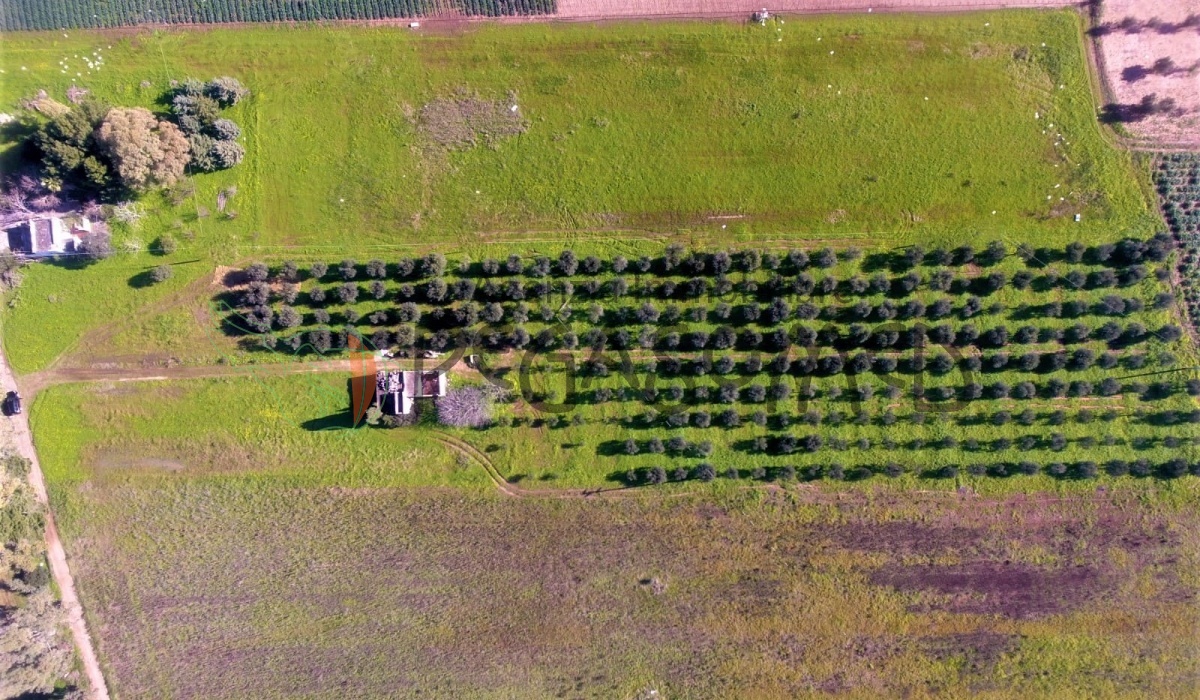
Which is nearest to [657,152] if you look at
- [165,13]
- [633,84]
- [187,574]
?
[633,84]

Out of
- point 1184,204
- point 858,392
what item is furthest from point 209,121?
point 1184,204

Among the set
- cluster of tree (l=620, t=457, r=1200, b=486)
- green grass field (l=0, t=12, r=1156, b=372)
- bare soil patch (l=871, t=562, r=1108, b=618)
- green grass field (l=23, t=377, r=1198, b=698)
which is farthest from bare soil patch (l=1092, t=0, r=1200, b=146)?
bare soil patch (l=871, t=562, r=1108, b=618)

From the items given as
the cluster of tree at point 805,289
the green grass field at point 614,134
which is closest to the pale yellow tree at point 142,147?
the green grass field at point 614,134

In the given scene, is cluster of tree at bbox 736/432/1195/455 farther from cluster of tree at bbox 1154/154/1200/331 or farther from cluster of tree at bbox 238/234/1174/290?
cluster of tree at bbox 1154/154/1200/331

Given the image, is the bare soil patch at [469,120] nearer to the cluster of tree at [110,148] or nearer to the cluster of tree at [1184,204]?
the cluster of tree at [110,148]

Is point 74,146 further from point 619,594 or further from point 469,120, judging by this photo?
point 619,594

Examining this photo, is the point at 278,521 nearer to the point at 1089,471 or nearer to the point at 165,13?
the point at 165,13
